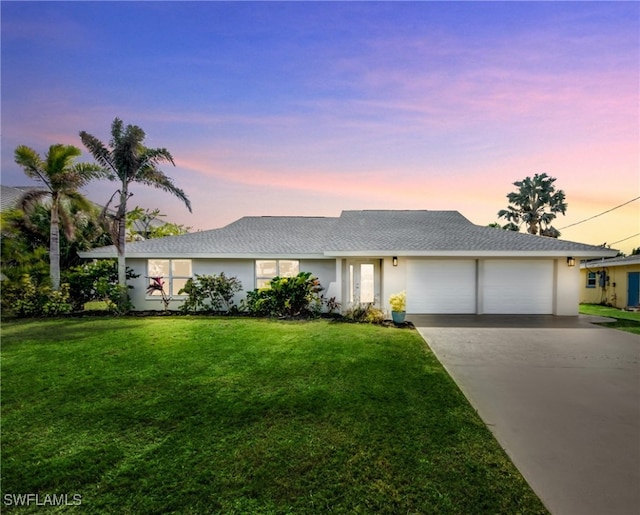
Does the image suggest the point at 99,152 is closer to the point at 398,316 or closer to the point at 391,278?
the point at 391,278

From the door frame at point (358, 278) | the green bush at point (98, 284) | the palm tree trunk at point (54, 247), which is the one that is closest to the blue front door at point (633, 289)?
the door frame at point (358, 278)

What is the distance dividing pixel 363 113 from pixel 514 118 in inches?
236

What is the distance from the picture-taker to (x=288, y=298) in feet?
37.1

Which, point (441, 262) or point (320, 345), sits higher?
point (441, 262)

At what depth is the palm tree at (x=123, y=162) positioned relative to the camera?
38.8 ft

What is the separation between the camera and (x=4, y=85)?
9953 millimetres

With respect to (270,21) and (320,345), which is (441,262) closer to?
(320,345)

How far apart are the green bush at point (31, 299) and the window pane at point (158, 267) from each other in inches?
114

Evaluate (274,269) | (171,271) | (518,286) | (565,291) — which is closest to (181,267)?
(171,271)

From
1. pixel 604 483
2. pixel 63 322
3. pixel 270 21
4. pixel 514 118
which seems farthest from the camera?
pixel 514 118

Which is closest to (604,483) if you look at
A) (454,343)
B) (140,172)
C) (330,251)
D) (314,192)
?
(454,343)

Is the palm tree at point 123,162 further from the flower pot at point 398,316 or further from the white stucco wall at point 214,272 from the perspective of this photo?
the flower pot at point 398,316

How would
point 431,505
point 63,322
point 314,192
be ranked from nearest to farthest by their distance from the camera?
point 431,505, point 63,322, point 314,192

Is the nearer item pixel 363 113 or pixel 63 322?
pixel 63 322
